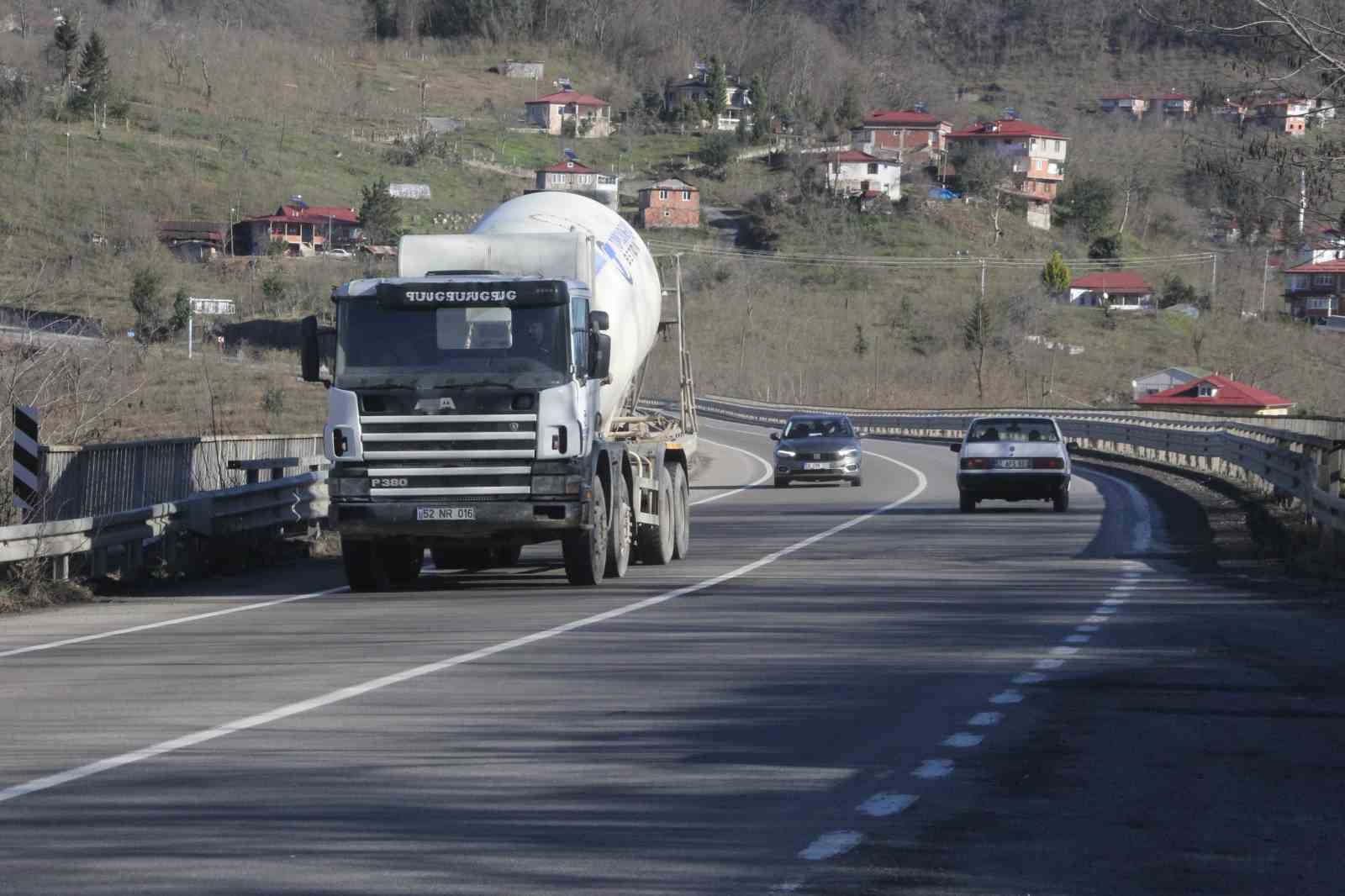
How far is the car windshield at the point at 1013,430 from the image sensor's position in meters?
32.0

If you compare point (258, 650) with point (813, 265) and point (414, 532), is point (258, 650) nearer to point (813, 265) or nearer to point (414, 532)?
point (414, 532)

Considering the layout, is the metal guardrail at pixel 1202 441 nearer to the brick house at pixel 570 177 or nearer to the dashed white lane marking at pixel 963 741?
the dashed white lane marking at pixel 963 741

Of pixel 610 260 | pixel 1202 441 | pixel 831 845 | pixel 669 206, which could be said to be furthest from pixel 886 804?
pixel 669 206

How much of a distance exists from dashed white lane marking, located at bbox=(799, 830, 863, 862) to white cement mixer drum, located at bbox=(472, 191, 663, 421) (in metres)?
12.6

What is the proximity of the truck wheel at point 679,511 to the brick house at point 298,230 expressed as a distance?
100799 mm

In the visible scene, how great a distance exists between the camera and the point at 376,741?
949 centimetres

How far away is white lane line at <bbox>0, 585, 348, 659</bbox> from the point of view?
13.9 meters

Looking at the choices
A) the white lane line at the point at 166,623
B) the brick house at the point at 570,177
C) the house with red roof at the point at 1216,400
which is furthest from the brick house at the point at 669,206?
the white lane line at the point at 166,623

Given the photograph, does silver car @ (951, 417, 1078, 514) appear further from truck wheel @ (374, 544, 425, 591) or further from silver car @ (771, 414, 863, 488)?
truck wheel @ (374, 544, 425, 591)

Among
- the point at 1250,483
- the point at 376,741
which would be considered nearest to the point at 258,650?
the point at 376,741

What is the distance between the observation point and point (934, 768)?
28.8ft

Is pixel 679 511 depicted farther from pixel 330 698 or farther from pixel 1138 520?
pixel 330 698

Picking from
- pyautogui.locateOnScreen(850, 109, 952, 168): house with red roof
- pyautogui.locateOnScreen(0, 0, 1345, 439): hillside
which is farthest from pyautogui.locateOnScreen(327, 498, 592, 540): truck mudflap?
pyautogui.locateOnScreen(850, 109, 952, 168): house with red roof

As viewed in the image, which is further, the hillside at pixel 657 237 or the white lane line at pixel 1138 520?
the hillside at pixel 657 237
